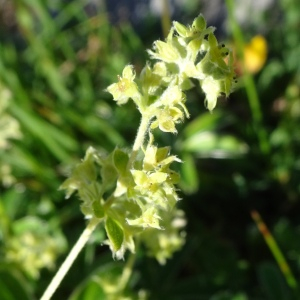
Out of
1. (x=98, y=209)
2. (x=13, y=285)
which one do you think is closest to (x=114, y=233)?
(x=98, y=209)

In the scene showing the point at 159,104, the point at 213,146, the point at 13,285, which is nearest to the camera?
the point at 159,104

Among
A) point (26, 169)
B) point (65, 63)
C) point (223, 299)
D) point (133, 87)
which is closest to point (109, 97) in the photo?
point (65, 63)

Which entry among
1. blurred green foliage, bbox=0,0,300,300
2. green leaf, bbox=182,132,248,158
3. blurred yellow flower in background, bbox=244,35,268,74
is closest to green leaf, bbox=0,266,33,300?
blurred green foliage, bbox=0,0,300,300

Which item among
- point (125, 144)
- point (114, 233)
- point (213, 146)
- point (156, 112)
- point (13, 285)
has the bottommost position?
point (213, 146)

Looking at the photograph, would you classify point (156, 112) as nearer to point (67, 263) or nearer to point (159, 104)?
point (159, 104)

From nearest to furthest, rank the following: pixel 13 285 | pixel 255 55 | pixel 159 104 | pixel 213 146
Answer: pixel 159 104 < pixel 13 285 < pixel 213 146 < pixel 255 55

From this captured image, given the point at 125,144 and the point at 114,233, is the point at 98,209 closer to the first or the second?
the point at 114,233

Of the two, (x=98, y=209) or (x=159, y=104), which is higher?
(x=159, y=104)

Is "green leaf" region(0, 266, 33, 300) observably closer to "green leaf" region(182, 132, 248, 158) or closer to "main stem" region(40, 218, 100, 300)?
"main stem" region(40, 218, 100, 300)

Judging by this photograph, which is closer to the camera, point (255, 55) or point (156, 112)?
point (156, 112)

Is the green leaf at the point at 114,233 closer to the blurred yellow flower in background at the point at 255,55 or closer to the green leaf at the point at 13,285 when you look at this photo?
the green leaf at the point at 13,285
